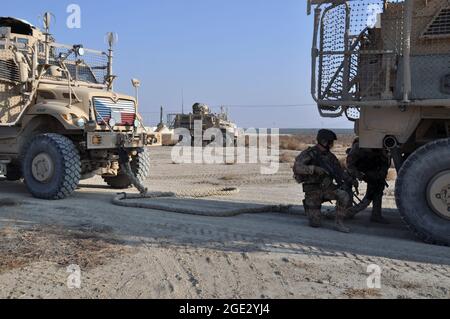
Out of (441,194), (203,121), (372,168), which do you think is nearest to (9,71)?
(372,168)

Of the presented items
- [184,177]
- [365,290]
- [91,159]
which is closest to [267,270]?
[365,290]

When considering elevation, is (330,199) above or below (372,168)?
below

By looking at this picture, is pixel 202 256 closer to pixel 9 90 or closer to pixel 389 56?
pixel 389 56

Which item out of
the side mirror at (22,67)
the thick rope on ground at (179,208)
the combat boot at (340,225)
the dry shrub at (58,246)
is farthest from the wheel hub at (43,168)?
the combat boot at (340,225)

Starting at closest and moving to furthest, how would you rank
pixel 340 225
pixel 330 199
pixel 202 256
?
pixel 202 256 → pixel 340 225 → pixel 330 199

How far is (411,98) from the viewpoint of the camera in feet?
18.7

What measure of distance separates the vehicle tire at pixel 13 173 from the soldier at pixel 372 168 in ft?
22.3

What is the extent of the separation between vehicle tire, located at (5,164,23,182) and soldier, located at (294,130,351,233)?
6394 mm

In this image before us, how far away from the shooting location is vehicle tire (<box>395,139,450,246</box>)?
18.3ft

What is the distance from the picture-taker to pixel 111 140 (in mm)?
8953

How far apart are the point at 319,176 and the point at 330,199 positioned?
32 cm

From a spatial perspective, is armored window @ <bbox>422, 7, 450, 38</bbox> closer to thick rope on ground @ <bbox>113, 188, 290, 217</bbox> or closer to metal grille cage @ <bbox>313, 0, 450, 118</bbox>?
metal grille cage @ <bbox>313, 0, 450, 118</bbox>

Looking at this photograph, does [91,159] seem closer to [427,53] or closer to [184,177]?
[184,177]

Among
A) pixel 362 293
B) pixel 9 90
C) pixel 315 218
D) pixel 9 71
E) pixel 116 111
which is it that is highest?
pixel 9 71
